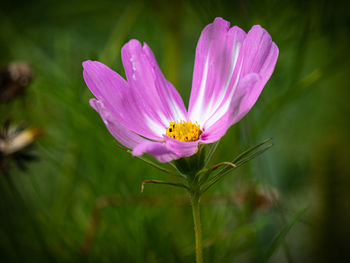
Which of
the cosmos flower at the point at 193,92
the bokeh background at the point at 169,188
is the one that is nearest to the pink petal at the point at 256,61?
the cosmos flower at the point at 193,92

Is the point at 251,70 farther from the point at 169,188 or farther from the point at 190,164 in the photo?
the point at 169,188

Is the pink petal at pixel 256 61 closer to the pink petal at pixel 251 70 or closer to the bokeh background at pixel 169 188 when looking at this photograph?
the pink petal at pixel 251 70

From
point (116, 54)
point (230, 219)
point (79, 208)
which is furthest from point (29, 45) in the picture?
point (230, 219)

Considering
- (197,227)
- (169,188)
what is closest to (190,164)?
(197,227)

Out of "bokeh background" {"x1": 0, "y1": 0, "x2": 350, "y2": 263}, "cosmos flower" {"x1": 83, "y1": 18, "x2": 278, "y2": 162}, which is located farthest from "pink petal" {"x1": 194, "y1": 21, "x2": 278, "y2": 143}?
"bokeh background" {"x1": 0, "y1": 0, "x2": 350, "y2": 263}

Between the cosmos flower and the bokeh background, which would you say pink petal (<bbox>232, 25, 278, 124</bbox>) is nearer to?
the cosmos flower

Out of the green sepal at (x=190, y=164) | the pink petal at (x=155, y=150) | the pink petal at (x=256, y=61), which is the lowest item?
the green sepal at (x=190, y=164)
